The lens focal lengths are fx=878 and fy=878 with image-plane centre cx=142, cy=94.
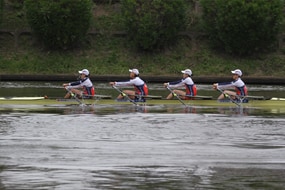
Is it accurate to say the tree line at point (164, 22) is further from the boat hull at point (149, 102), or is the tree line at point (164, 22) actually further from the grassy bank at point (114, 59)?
the boat hull at point (149, 102)

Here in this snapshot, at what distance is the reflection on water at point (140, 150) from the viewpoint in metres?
17.6

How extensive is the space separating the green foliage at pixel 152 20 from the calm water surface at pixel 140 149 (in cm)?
3165

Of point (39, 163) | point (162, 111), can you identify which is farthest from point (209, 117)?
point (39, 163)

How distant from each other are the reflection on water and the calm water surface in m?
0.02

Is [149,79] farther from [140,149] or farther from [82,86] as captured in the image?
[140,149]

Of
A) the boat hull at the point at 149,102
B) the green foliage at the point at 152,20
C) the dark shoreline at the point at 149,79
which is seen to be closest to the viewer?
the boat hull at the point at 149,102

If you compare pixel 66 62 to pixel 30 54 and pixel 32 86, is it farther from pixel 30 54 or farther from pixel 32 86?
pixel 32 86

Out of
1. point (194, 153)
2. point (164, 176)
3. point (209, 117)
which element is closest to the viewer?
point (164, 176)

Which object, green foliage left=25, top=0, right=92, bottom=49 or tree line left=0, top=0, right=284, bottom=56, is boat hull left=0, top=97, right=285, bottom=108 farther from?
green foliage left=25, top=0, right=92, bottom=49

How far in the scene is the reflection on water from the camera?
57.9ft

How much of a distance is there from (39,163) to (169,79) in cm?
4125

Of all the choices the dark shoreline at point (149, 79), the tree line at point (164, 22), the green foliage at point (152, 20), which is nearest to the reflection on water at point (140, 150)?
the dark shoreline at point (149, 79)

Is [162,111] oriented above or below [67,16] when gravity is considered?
below

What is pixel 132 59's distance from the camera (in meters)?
65.0
